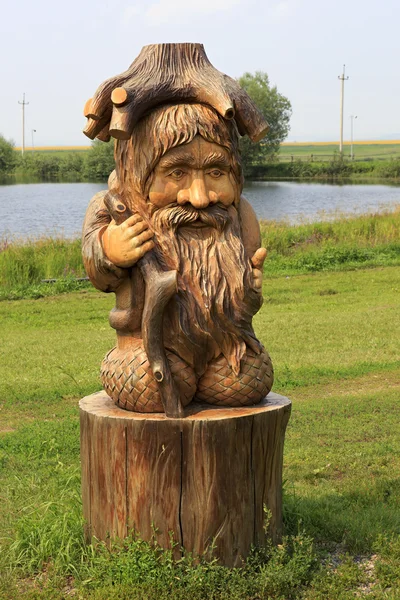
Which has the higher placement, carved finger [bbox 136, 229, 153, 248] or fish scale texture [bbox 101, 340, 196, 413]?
carved finger [bbox 136, 229, 153, 248]

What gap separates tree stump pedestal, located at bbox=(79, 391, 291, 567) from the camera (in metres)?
3.88

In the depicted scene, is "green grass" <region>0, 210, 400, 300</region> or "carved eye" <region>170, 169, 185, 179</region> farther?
"green grass" <region>0, 210, 400, 300</region>

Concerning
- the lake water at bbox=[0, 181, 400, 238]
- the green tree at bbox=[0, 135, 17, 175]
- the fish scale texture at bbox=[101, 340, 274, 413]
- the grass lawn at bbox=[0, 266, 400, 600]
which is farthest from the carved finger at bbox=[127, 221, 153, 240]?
the green tree at bbox=[0, 135, 17, 175]

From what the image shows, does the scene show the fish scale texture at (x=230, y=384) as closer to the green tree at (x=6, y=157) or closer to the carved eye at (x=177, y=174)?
the carved eye at (x=177, y=174)

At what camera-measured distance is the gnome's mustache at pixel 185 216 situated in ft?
13.3

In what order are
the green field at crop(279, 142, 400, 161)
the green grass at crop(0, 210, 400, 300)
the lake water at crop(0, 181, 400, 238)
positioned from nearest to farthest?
the green grass at crop(0, 210, 400, 300) < the lake water at crop(0, 181, 400, 238) < the green field at crop(279, 142, 400, 161)

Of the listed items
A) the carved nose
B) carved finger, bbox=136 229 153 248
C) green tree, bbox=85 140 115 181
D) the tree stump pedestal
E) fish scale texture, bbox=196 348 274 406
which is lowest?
the tree stump pedestal

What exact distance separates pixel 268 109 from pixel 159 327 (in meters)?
63.5

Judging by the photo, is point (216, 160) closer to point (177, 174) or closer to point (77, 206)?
point (177, 174)

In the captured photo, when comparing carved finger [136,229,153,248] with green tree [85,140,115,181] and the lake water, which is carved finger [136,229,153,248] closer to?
the lake water

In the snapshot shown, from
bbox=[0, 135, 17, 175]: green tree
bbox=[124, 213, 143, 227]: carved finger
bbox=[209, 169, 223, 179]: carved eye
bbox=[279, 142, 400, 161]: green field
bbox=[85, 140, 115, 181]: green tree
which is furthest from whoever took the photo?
bbox=[279, 142, 400, 161]: green field

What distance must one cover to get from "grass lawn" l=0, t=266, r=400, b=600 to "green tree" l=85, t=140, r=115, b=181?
37.3 metres

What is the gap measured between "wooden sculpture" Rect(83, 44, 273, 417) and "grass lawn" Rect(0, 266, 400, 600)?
0.80 meters

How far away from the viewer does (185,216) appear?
404 cm
